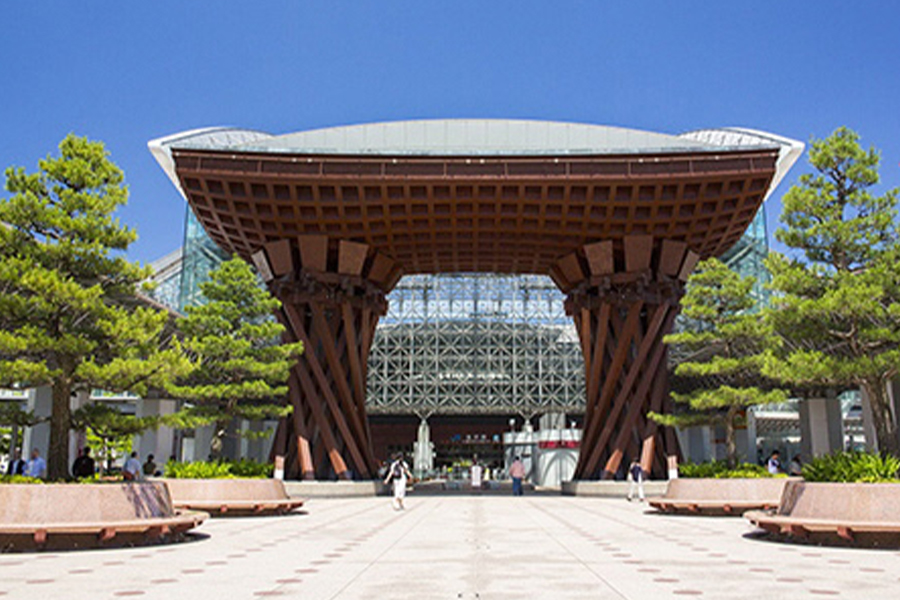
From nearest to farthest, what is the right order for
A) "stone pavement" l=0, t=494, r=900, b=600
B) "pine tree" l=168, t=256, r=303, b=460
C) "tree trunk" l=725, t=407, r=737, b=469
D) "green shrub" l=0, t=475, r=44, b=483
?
"stone pavement" l=0, t=494, r=900, b=600, "green shrub" l=0, t=475, r=44, b=483, "pine tree" l=168, t=256, r=303, b=460, "tree trunk" l=725, t=407, r=737, b=469

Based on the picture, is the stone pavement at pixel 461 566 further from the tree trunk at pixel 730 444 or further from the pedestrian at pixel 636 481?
the pedestrian at pixel 636 481

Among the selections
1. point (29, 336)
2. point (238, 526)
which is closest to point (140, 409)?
point (238, 526)

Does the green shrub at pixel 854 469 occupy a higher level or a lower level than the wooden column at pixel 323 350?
lower

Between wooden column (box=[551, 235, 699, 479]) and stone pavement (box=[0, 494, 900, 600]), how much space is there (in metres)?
13.7

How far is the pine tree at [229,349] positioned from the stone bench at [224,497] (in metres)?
3.17

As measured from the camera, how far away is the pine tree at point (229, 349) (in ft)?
70.6

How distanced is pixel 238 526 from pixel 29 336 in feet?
18.4

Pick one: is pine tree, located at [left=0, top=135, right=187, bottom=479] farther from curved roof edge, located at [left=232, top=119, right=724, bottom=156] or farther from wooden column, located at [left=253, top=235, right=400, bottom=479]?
curved roof edge, located at [left=232, top=119, right=724, bottom=156]

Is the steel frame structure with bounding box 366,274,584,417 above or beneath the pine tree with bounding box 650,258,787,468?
above

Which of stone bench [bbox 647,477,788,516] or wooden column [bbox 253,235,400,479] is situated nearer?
stone bench [bbox 647,477,788,516]

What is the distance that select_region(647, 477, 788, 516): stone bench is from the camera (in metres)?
17.7

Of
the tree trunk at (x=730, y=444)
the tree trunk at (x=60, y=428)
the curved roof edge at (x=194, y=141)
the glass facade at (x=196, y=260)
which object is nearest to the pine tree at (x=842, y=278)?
the tree trunk at (x=730, y=444)

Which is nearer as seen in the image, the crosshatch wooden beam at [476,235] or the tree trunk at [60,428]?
the tree trunk at [60,428]

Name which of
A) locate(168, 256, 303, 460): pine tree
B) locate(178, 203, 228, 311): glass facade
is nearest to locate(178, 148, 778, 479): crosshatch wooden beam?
locate(168, 256, 303, 460): pine tree
